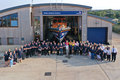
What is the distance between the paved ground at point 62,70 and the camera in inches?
402

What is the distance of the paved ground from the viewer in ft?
33.5

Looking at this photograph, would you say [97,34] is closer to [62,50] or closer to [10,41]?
[62,50]

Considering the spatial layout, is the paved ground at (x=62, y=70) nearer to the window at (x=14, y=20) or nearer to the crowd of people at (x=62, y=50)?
the crowd of people at (x=62, y=50)

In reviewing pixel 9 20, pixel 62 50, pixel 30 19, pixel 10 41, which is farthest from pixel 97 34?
pixel 9 20

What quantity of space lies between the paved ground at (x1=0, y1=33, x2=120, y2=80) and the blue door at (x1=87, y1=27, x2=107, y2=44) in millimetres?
7351

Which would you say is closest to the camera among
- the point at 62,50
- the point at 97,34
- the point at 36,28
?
the point at 62,50

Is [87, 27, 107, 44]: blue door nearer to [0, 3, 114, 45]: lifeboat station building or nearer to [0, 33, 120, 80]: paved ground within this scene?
[0, 3, 114, 45]: lifeboat station building

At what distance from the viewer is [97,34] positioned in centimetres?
2153

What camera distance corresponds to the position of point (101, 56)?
13.6 m

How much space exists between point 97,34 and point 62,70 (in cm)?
1170

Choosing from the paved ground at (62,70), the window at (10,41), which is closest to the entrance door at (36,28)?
the window at (10,41)

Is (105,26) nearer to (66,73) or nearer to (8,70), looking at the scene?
(66,73)

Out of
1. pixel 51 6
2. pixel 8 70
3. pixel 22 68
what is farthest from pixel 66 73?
pixel 51 6

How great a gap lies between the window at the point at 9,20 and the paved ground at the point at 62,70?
22.3 feet
